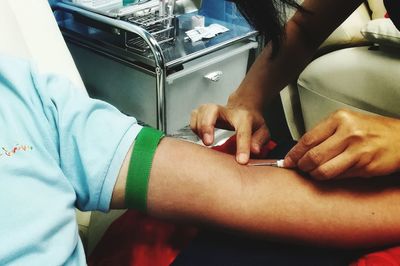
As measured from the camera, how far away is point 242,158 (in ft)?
2.53

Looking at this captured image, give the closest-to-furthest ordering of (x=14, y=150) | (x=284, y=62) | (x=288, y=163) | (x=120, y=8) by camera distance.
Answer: (x=14, y=150) < (x=288, y=163) < (x=284, y=62) < (x=120, y=8)

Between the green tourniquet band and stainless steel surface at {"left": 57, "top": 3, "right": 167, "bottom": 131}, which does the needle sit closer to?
the green tourniquet band

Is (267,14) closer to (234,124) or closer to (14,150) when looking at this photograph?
(234,124)

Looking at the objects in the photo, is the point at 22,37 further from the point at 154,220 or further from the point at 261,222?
the point at 261,222

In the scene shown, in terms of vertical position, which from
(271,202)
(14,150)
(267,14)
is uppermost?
(267,14)

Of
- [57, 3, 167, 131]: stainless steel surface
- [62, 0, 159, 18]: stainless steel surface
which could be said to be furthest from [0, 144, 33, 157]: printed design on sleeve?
[62, 0, 159, 18]: stainless steel surface

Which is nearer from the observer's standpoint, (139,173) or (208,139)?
(139,173)

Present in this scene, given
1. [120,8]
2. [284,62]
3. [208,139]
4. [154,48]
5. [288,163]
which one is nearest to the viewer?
[288,163]

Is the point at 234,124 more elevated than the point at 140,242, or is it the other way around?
the point at 234,124

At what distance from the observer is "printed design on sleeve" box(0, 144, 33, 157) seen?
24.3 inches

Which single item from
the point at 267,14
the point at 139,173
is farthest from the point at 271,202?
the point at 267,14

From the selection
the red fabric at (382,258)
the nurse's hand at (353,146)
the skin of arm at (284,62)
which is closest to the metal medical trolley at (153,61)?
the skin of arm at (284,62)

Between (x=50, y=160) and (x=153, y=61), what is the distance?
736 mm

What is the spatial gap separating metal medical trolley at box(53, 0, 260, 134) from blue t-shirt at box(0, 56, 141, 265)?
615mm
